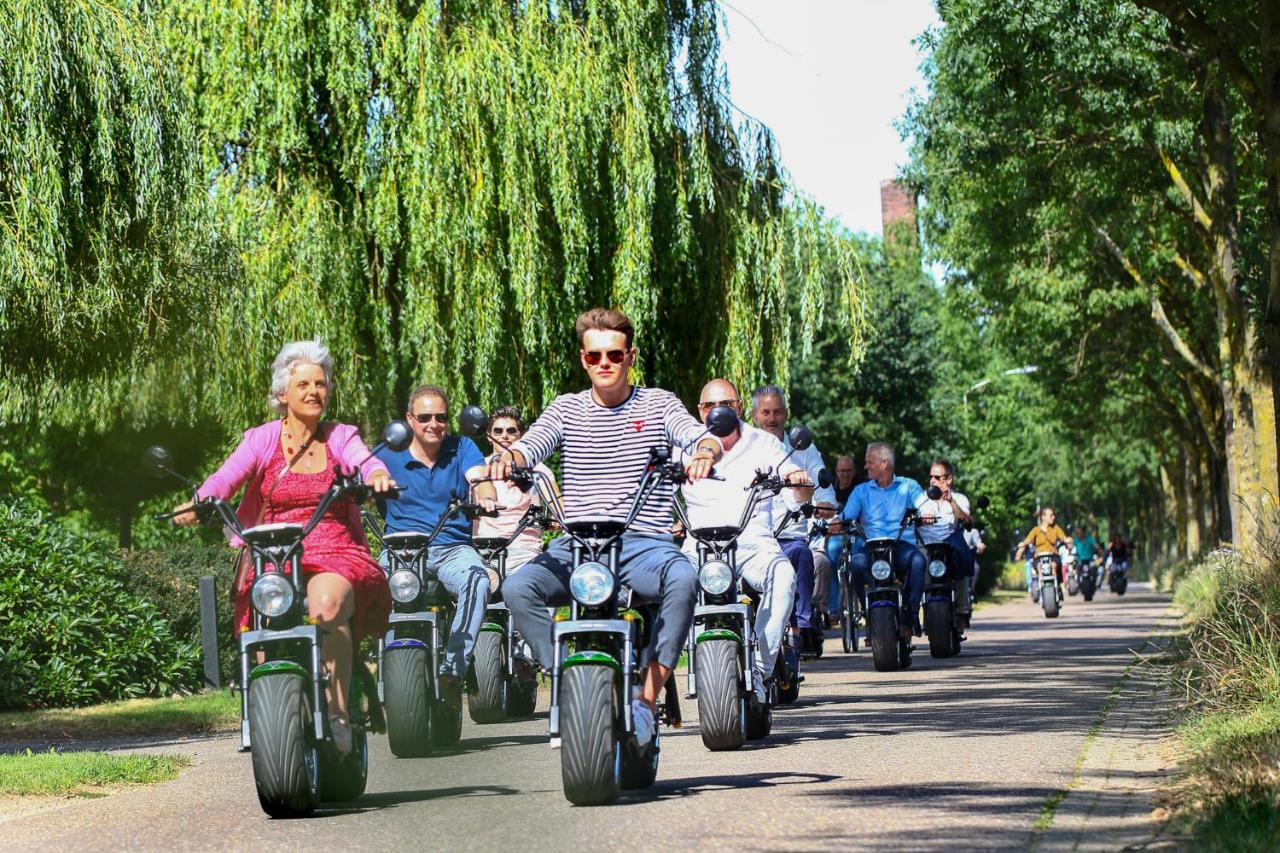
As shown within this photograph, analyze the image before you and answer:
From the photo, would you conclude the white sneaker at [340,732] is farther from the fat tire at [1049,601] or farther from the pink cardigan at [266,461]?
the fat tire at [1049,601]

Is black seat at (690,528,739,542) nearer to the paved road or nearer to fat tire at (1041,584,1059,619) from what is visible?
the paved road

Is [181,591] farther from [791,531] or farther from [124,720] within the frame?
[791,531]

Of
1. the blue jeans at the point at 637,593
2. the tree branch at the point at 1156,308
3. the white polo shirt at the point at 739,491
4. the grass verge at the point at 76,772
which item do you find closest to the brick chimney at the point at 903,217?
the tree branch at the point at 1156,308

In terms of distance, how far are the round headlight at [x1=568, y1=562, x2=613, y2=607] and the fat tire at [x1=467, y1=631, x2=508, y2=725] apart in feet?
12.1

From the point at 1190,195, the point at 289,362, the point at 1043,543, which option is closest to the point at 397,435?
the point at 289,362

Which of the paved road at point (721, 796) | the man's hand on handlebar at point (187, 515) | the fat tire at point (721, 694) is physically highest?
the man's hand on handlebar at point (187, 515)

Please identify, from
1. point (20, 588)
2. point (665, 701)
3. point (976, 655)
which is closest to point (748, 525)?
point (665, 701)

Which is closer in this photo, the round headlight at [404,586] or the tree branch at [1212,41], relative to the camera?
the round headlight at [404,586]

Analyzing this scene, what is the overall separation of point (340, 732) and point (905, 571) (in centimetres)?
876

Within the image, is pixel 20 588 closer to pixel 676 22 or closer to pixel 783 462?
pixel 783 462

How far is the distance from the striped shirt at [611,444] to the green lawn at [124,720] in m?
5.20

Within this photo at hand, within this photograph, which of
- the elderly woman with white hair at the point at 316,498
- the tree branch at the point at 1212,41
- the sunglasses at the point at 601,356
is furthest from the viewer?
the tree branch at the point at 1212,41

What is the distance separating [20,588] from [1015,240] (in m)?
17.0

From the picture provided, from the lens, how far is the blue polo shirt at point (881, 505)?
15.6 metres
